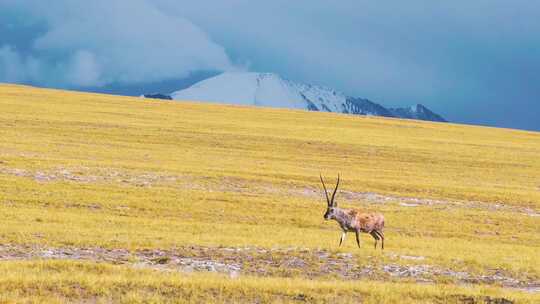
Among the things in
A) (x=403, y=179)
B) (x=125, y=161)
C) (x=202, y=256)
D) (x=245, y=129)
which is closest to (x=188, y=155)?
(x=125, y=161)

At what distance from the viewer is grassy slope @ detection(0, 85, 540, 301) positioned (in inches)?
1018

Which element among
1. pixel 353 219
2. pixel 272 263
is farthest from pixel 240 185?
pixel 272 263

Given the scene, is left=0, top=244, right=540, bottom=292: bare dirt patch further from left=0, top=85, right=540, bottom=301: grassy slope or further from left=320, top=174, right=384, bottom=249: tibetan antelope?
left=320, top=174, right=384, bottom=249: tibetan antelope

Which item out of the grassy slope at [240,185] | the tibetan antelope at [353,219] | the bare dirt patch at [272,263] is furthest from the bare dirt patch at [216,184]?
the bare dirt patch at [272,263]

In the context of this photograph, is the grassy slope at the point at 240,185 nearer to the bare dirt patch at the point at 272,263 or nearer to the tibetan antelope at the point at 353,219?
the tibetan antelope at the point at 353,219

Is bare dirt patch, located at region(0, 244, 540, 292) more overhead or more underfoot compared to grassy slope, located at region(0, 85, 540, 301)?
more underfoot

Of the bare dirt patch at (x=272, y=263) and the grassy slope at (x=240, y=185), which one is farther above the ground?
the grassy slope at (x=240, y=185)

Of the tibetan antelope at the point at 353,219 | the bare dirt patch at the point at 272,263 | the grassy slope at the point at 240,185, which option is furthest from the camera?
the grassy slope at the point at 240,185

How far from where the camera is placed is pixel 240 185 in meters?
44.0

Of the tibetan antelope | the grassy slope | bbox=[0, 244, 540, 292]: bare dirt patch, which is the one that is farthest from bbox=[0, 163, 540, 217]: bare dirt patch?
bbox=[0, 244, 540, 292]: bare dirt patch

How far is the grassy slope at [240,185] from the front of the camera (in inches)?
1018

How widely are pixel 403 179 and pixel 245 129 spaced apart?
3261 centimetres

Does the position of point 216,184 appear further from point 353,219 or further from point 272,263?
point 272,263

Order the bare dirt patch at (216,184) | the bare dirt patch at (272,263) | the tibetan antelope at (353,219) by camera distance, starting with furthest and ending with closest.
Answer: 1. the bare dirt patch at (216,184)
2. the tibetan antelope at (353,219)
3. the bare dirt patch at (272,263)
